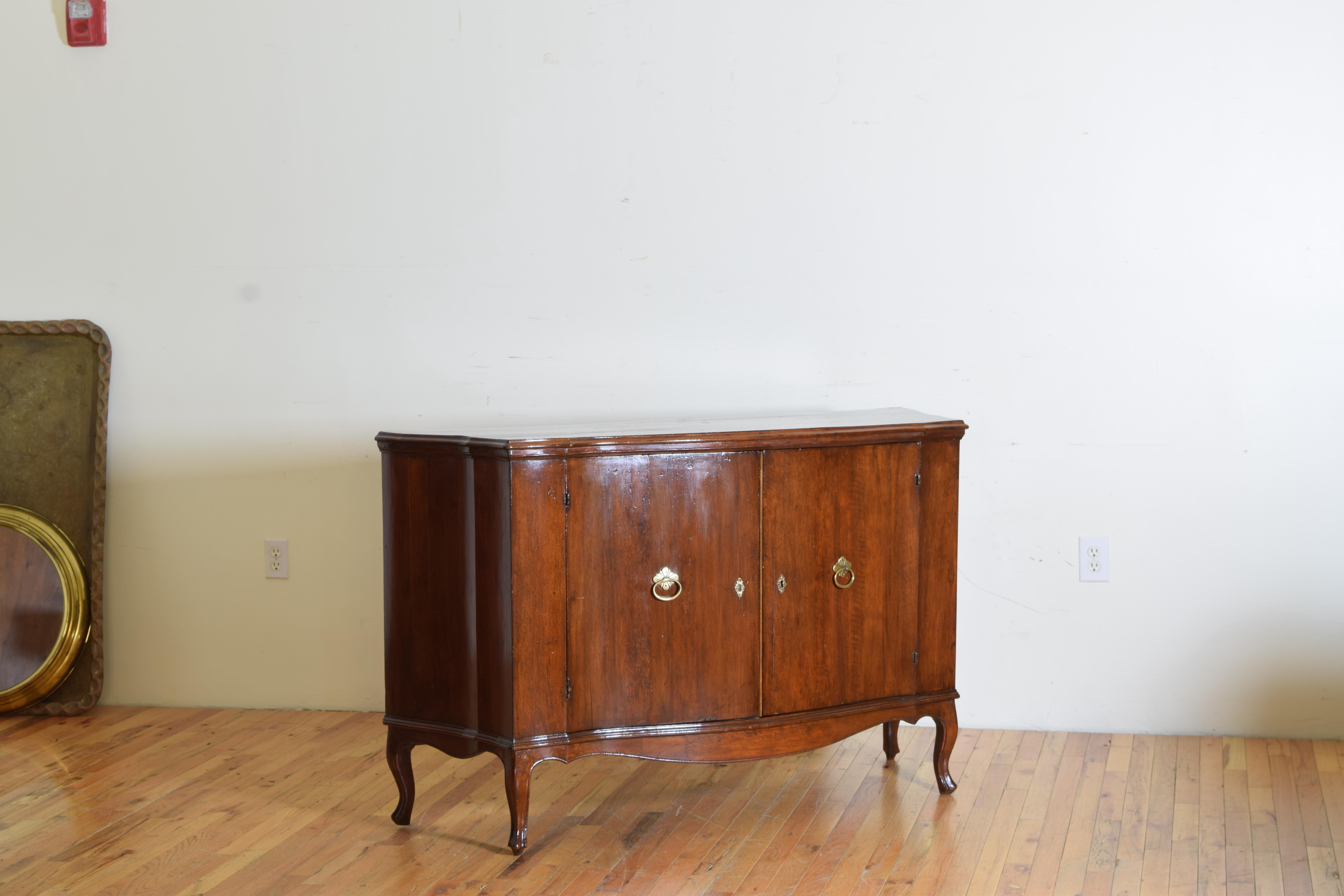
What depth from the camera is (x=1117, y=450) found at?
288 cm

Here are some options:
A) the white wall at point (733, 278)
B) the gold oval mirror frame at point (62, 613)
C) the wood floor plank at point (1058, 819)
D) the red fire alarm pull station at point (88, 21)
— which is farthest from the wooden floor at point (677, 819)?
the red fire alarm pull station at point (88, 21)

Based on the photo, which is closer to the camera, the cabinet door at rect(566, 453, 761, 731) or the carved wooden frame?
the cabinet door at rect(566, 453, 761, 731)

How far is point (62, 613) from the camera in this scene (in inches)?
123

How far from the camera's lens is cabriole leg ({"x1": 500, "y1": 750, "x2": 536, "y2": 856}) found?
7.13ft

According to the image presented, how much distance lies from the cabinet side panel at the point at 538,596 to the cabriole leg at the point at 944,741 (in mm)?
841

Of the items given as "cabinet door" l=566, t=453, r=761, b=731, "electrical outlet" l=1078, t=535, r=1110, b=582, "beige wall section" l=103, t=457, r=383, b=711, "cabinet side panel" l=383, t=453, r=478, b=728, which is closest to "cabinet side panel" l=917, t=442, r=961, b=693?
"cabinet door" l=566, t=453, r=761, b=731

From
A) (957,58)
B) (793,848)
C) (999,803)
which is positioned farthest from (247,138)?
(999,803)

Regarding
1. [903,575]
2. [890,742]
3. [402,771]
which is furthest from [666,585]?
[890,742]

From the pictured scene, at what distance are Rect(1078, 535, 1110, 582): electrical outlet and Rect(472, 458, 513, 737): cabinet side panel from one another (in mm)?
1489

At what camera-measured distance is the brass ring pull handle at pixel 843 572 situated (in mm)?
2365

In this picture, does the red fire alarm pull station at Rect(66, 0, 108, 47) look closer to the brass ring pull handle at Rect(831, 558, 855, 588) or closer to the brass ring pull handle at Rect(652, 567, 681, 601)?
the brass ring pull handle at Rect(652, 567, 681, 601)

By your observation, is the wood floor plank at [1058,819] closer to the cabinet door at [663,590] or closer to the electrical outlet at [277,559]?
the cabinet door at [663,590]

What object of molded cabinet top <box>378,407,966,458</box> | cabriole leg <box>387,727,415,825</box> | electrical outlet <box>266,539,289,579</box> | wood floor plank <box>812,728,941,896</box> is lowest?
wood floor plank <box>812,728,941,896</box>

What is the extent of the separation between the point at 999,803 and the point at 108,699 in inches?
92.1
